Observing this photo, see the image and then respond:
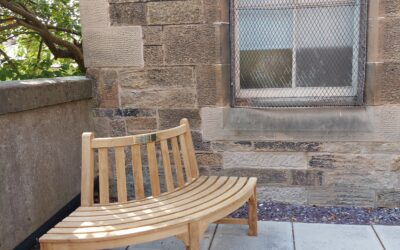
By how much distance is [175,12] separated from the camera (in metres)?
3.31

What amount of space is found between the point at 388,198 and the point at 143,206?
2.10m

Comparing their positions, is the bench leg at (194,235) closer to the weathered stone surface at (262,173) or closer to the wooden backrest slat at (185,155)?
the wooden backrest slat at (185,155)

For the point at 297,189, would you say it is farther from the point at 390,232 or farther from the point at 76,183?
the point at 76,183

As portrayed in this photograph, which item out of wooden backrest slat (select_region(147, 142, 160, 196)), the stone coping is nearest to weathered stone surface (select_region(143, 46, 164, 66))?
the stone coping

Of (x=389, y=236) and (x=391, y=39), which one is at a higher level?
(x=391, y=39)

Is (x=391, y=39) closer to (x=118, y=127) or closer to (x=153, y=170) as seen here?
(x=153, y=170)

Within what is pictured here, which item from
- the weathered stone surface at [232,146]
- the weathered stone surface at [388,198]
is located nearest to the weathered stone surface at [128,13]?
the weathered stone surface at [232,146]

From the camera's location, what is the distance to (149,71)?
3.43 metres

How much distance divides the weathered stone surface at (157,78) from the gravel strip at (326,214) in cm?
124

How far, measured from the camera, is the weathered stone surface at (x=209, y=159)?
350cm

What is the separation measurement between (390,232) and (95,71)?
2.71 metres

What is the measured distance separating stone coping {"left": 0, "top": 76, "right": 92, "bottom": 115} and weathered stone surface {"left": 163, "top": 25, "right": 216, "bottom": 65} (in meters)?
0.77

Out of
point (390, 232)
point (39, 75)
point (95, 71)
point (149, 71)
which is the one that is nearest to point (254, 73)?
point (149, 71)

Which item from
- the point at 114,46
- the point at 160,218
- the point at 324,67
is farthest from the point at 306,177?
the point at 114,46
